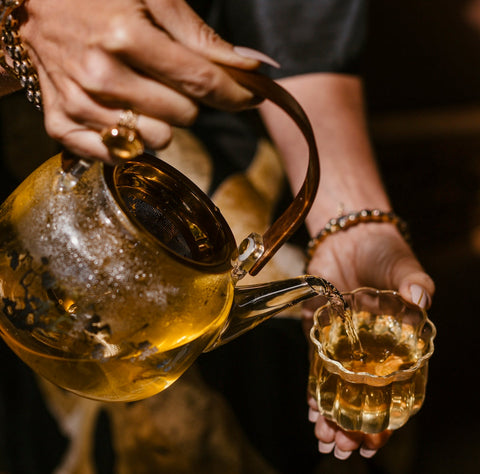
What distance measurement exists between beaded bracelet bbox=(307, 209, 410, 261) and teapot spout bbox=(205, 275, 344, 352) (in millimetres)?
248

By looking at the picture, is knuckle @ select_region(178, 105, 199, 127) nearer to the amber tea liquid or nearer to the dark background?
the amber tea liquid

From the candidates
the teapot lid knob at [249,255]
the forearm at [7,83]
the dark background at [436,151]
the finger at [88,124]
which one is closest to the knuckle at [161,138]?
the finger at [88,124]

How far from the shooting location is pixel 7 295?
489 millimetres

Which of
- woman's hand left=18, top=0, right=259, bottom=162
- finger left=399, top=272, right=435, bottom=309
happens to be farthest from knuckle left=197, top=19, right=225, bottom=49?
finger left=399, top=272, right=435, bottom=309

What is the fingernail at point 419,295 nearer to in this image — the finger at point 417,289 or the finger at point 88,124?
the finger at point 417,289

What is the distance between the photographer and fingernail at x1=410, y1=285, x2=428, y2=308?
2.15 feet

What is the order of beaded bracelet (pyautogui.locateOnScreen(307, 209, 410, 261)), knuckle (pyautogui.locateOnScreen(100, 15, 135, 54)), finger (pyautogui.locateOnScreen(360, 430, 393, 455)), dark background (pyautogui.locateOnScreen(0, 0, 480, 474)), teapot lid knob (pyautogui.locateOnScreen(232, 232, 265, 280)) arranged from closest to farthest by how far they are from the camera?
knuckle (pyautogui.locateOnScreen(100, 15, 135, 54)), teapot lid knob (pyautogui.locateOnScreen(232, 232, 265, 280)), finger (pyautogui.locateOnScreen(360, 430, 393, 455)), beaded bracelet (pyautogui.locateOnScreen(307, 209, 410, 261)), dark background (pyautogui.locateOnScreen(0, 0, 480, 474))

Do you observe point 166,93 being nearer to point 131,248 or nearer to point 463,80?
point 131,248

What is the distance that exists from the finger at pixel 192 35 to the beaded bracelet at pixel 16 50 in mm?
138

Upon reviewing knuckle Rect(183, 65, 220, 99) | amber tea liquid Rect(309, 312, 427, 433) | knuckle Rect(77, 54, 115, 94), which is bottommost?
amber tea liquid Rect(309, 312, 427, 433)

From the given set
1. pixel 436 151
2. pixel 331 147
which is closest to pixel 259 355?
pixel 331 147

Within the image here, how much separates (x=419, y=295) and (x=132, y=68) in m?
0.41

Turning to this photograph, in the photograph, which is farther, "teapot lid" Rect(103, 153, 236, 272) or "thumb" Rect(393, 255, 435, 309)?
"thumb" Rect(393, 255, 435, 309)

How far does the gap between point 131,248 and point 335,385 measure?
276 mm
